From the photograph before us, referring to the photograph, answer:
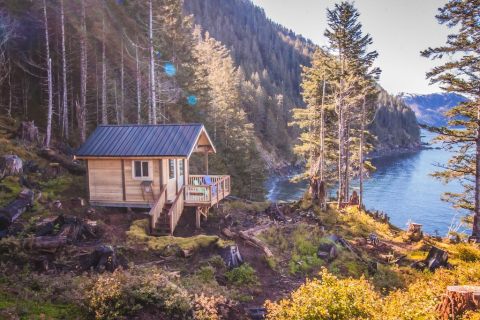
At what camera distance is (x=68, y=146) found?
2692cm

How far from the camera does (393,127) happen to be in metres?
154

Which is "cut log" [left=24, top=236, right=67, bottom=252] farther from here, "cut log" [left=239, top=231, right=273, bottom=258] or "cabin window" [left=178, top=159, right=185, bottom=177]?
"cabin window" [left=178, top=159, right=185, bottom=177]

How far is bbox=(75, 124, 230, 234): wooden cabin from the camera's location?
17.8m

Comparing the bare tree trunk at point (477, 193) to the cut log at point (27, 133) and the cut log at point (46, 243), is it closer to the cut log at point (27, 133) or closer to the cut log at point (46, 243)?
the cut log at point (46, 243)

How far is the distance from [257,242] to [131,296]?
8.33 meters

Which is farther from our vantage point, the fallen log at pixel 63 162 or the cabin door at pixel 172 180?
the fallen log at pixel 63 162

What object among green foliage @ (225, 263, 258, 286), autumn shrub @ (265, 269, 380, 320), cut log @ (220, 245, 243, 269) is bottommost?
green foliage @ (225, 263, 258, 286)

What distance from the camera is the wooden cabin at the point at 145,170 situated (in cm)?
1780

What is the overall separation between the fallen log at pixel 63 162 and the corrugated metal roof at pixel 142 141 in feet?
13.0

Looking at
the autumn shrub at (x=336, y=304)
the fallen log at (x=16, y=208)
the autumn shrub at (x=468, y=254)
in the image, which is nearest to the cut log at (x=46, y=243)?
the fallen log at (x=16, y=208)

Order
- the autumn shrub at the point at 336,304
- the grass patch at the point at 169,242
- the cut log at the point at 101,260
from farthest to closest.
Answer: the grass patch at the point at 169,242
the cut log at the point at 101,260
the autumn shrub at the point at 336,304

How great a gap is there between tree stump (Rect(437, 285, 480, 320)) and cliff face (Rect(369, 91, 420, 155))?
124840mm

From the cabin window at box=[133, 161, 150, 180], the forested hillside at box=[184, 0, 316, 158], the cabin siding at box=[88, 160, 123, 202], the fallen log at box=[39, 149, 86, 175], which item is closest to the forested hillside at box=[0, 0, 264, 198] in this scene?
the fallen log at box=[39, 149, 86, 175]

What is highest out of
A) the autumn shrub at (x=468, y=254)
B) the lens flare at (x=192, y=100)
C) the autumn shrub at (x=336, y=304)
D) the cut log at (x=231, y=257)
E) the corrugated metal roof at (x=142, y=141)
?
the lens flare at (x=192, y=100)
